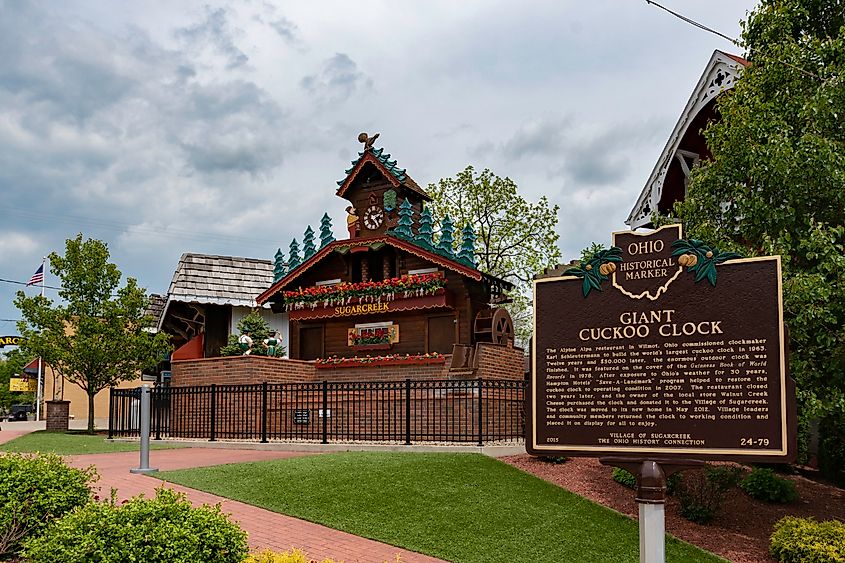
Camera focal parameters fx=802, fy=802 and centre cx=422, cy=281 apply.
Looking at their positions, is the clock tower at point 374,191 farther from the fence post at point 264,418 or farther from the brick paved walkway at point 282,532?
the brick paved walkway at point 282,532

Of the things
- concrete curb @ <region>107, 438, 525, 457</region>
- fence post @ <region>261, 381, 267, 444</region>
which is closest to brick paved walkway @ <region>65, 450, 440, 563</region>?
concrete curb @ <region>107, 438, 525, 457</region>

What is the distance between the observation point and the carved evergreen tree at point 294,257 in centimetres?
2525

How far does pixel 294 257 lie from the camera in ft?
82.8

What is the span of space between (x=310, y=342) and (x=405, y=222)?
4942 millimetres

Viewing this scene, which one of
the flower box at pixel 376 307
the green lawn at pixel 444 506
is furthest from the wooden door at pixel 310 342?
the green lawn at pixel 444 506

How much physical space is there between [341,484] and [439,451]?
3.67 metres

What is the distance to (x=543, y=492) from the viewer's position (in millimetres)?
11422

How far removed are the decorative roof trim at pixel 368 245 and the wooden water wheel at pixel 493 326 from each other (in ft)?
3.32

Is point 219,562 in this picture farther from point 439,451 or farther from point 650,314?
point 439,451

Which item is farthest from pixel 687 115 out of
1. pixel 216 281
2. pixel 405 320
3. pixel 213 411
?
pixel 216 281

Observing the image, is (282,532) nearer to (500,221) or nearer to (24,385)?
(500,221)

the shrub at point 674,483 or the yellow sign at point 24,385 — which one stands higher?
the shrub at point 674,483

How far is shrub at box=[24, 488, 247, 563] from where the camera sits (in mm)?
6375

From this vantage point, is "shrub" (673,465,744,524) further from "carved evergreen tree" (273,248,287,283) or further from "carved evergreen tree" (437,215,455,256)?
"carved evergreen tree" (273,248,287,283)
